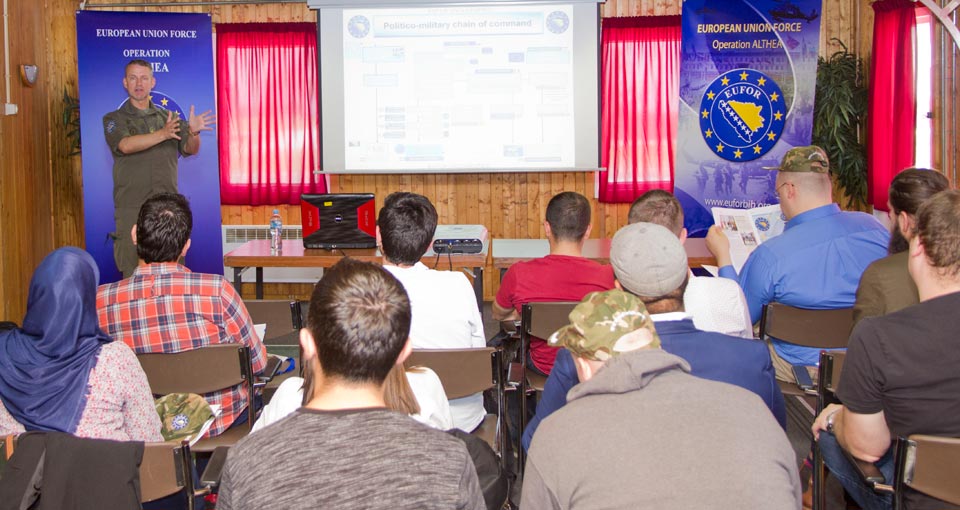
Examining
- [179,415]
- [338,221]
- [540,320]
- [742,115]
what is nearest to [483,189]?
[742,115]

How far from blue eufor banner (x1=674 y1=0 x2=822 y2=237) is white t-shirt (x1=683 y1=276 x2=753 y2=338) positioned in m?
3.83

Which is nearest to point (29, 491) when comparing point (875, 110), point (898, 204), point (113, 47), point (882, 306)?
point (882, 306)

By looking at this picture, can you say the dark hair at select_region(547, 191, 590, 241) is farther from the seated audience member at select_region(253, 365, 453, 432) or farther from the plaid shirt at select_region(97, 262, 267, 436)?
the seated audience member at select_region(253, 365, 453, 432)

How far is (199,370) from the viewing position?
2.41 metres

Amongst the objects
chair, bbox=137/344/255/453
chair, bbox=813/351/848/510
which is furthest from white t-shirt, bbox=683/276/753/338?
chair, bbox=137/344/255/453

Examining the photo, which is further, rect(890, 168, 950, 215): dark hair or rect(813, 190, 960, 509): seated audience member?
rect(890, 168, 950, 215): dark hair

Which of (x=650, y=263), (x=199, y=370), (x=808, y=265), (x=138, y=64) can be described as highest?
(x=138, y=64)

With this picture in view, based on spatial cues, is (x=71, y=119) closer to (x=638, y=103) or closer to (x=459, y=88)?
(x=459, y=88)

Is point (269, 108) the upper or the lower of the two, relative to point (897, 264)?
upper

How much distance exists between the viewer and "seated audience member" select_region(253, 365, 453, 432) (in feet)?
5.06

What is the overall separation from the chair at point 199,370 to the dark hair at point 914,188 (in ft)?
6.67

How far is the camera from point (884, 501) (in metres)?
2.00

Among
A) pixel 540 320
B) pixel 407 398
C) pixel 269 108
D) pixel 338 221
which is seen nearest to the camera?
pixel 407 398

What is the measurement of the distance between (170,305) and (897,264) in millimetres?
2091
